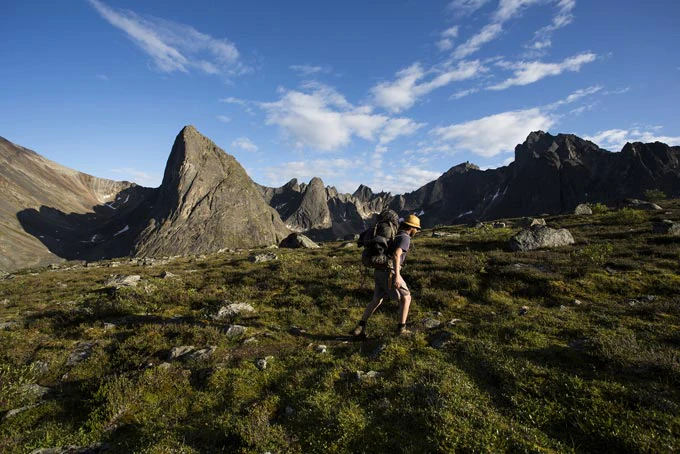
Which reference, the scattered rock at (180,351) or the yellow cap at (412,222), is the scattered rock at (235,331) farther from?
the yellow cap at (412,222)

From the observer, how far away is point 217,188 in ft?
633

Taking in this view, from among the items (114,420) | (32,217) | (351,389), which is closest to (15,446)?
(114,420)

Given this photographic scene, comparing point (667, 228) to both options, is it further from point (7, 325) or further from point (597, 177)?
point (597, 177)

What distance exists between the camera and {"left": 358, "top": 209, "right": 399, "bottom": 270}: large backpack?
8547 millimetres

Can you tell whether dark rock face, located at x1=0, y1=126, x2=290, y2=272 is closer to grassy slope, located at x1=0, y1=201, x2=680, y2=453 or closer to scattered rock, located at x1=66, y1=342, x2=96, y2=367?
scattered rock, located at x1=66, y1=342, x2=96, y2=367

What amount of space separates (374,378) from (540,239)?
56.5ft

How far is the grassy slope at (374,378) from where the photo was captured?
464 centimetres

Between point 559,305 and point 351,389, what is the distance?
8252 millimetres

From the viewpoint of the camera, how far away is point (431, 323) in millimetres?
9344

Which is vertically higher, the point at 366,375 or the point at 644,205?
the point at 644,205

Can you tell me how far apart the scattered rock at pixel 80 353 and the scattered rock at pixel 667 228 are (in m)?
27.0

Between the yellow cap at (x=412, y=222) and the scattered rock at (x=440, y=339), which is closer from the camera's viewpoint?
the scattered rock at (x=440, y=339)

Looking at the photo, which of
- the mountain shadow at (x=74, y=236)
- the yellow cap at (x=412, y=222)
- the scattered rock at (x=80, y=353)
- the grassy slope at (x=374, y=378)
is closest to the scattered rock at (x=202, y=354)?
the grassy slope at (x=374, y=378)

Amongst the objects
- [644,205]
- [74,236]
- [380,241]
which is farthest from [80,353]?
[74,236]
